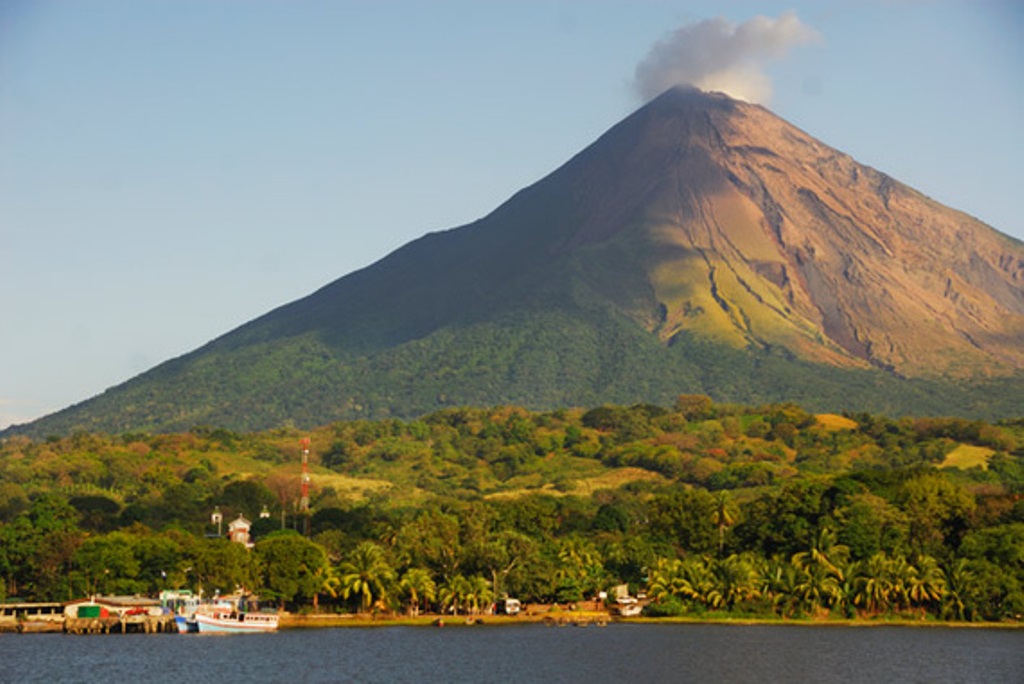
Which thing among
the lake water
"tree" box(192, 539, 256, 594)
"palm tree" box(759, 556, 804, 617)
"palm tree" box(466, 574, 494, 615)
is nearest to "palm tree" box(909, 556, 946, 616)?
the lake water

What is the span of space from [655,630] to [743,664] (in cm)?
2289

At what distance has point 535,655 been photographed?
106 meters

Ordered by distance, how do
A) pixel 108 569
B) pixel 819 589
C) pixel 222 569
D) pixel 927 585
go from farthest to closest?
pixel 108 569 → pixel 222 569 → pixel 819 589 → pixel 927 585

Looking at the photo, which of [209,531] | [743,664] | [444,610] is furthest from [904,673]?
[209,531]

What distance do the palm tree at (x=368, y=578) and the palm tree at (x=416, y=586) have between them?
1263 millimetres

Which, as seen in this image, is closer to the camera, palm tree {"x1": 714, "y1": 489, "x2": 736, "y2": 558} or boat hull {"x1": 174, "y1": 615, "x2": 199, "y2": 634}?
boat hull {"x1": 174, "y1": 615, "x2": 199, "y2": 634}

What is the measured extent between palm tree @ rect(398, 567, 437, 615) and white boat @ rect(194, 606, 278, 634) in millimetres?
10627

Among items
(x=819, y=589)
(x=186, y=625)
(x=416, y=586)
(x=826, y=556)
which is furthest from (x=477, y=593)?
(x=826, y=556)

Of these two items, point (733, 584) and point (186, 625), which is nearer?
point (733, 584)

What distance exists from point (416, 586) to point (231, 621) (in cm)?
1464

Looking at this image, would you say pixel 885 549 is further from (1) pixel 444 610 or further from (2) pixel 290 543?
(2) pixel 290 543

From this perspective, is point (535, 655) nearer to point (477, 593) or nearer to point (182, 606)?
point (477, 593)

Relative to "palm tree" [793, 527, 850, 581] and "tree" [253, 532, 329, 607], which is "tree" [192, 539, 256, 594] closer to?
"tree" [253, 532, 329, 607]

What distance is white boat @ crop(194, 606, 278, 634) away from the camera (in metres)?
126
